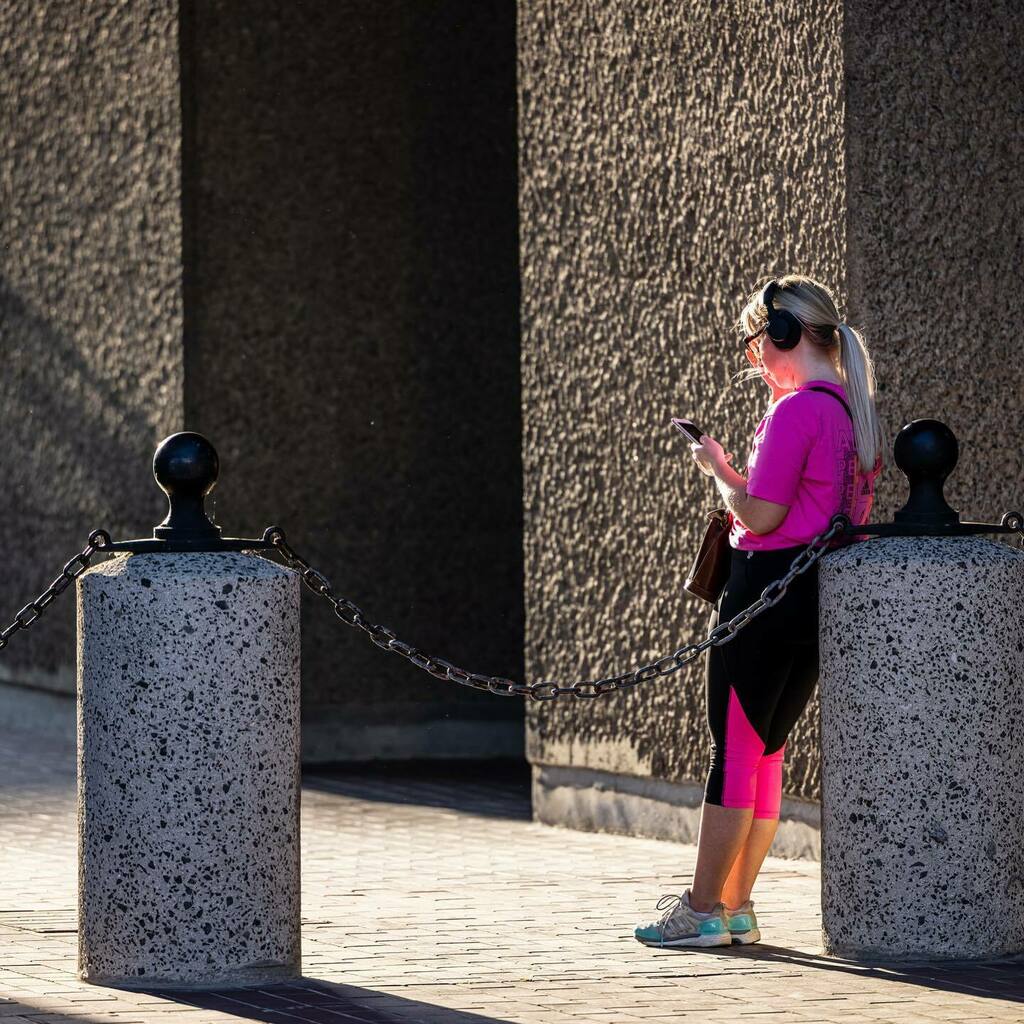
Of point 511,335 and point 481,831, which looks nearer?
point 481,831

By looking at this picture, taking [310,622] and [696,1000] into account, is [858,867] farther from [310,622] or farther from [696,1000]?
[310,622]

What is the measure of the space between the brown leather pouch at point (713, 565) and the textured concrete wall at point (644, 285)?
5.12 ft

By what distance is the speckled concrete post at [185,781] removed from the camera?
5.43 m

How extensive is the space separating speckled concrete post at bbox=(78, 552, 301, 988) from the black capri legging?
1.21 meters

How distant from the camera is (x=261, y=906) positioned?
5480 millimetres

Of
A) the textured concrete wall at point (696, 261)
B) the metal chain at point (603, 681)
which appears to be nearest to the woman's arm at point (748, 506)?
the metal chain at point (603, 681)

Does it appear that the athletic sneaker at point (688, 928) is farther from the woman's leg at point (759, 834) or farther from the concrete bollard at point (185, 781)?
the concrete bollard at point (185, 781)

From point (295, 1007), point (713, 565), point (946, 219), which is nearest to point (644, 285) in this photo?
point (946, 219)

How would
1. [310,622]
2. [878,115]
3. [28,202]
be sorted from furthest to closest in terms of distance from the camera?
[28,202], [310,622], [878,115]

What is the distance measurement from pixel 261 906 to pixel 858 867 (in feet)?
4.80

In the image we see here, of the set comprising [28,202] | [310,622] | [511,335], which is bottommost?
[310,622]

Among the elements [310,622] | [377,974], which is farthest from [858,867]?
[310,622]

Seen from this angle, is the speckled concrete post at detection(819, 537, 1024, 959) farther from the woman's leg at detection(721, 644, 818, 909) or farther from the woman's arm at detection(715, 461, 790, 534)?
the woman's leg at detection(721, 644, 818, 909)

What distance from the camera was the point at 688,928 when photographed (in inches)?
243
